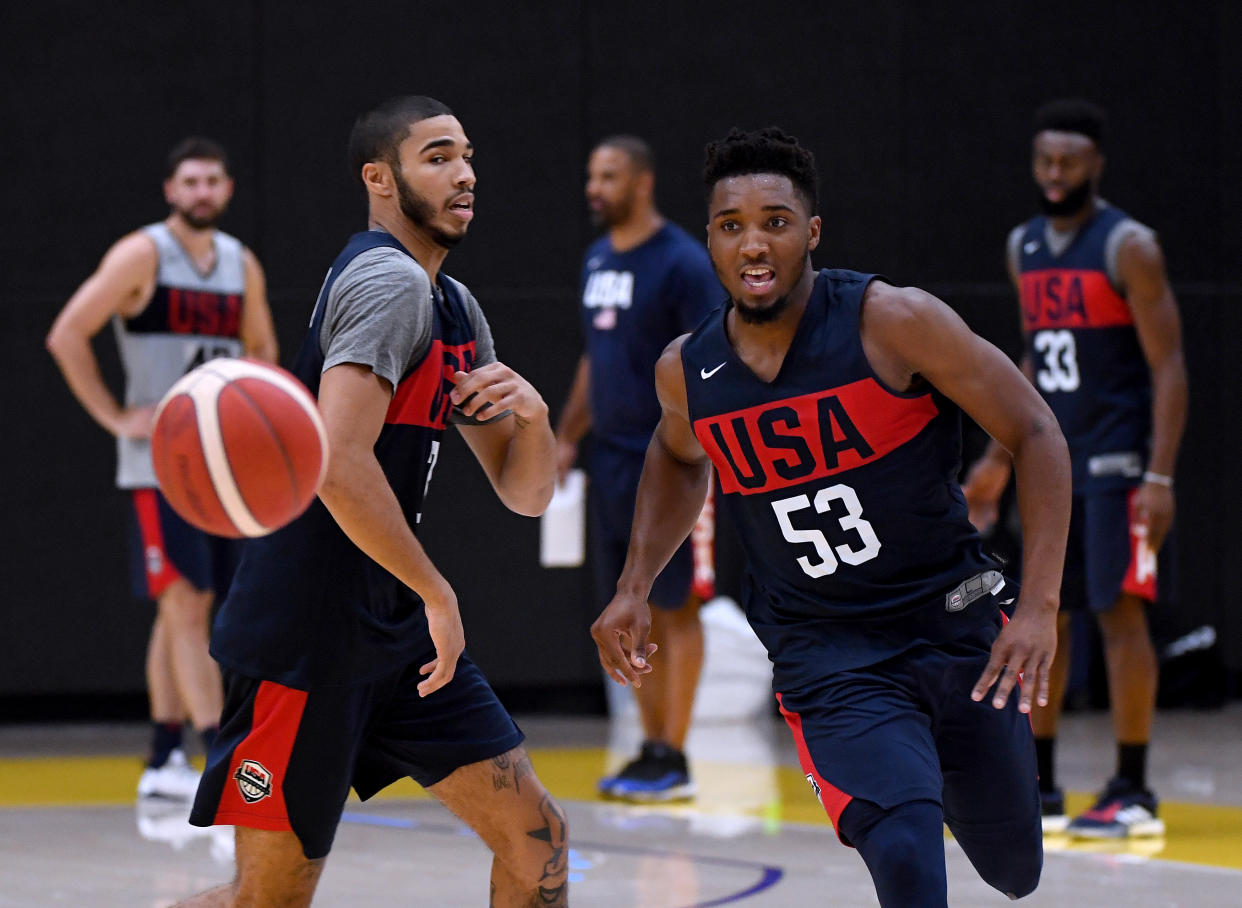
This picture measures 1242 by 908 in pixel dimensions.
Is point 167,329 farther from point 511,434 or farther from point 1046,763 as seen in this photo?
point 1046,763

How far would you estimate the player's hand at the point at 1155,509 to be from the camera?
5977 mm

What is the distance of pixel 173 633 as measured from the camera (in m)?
6.67

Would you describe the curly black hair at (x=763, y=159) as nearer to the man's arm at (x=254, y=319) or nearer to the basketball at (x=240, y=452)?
the basketball at (x=240, y=452)

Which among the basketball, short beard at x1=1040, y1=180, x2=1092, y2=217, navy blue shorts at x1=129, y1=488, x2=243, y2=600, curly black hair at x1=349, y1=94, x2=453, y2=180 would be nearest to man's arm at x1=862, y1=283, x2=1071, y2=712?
curly black hair at x1=349, y1=94, x2=453, y2=180

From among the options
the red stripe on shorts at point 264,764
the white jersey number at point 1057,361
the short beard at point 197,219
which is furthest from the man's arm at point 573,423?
the red stripe on shorts at point 264,764

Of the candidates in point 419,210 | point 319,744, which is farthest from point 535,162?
point 319,744

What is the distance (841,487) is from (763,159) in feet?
2.16

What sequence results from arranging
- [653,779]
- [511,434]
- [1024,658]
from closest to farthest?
[1024,658]
[511,434]
[653,779]

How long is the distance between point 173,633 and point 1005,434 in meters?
3.91

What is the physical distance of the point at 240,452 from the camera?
3150mm

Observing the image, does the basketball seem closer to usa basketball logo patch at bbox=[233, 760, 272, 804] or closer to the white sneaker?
usa basketball logo patch at bbox=[233, 760, 272, 804]

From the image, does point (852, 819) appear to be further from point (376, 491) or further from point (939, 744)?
point (376, 491)

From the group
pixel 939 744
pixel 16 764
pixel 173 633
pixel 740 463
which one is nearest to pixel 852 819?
pixel 939 744

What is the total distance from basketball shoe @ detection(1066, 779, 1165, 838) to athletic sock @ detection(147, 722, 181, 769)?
314 cm
